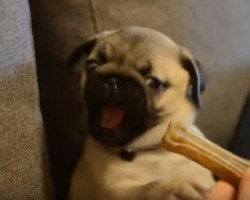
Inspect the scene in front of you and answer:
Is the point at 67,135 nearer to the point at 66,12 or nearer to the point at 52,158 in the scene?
the point at 52,158

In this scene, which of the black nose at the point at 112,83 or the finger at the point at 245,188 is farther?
the black nose at the point at 112,83

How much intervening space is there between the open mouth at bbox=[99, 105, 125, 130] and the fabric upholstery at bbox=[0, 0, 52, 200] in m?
0.10

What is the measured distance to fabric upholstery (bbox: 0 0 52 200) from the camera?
0.84 metres

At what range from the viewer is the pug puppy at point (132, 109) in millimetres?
874

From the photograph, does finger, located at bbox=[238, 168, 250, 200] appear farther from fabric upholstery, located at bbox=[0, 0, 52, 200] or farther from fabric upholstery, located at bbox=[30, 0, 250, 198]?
fabric upholstery, located at bbox=[30, 0, 250, 198]

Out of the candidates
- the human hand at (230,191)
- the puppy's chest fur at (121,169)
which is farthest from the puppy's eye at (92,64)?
the human hand at (230,191)

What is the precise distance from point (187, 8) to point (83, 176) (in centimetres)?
37

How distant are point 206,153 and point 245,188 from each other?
4.1 inches

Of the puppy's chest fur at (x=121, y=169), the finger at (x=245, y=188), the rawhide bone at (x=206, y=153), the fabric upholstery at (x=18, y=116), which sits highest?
the finger at (x=245, y=188)

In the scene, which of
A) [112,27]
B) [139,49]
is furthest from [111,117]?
[112,27]

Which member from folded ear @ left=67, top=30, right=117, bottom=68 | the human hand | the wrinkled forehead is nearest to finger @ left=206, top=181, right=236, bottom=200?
the human hand

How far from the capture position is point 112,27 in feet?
3.42

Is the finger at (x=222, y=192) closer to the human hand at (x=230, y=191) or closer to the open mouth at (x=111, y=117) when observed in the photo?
the human hand at (x=230, y=191)

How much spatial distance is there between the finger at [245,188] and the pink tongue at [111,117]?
0.79 feet
